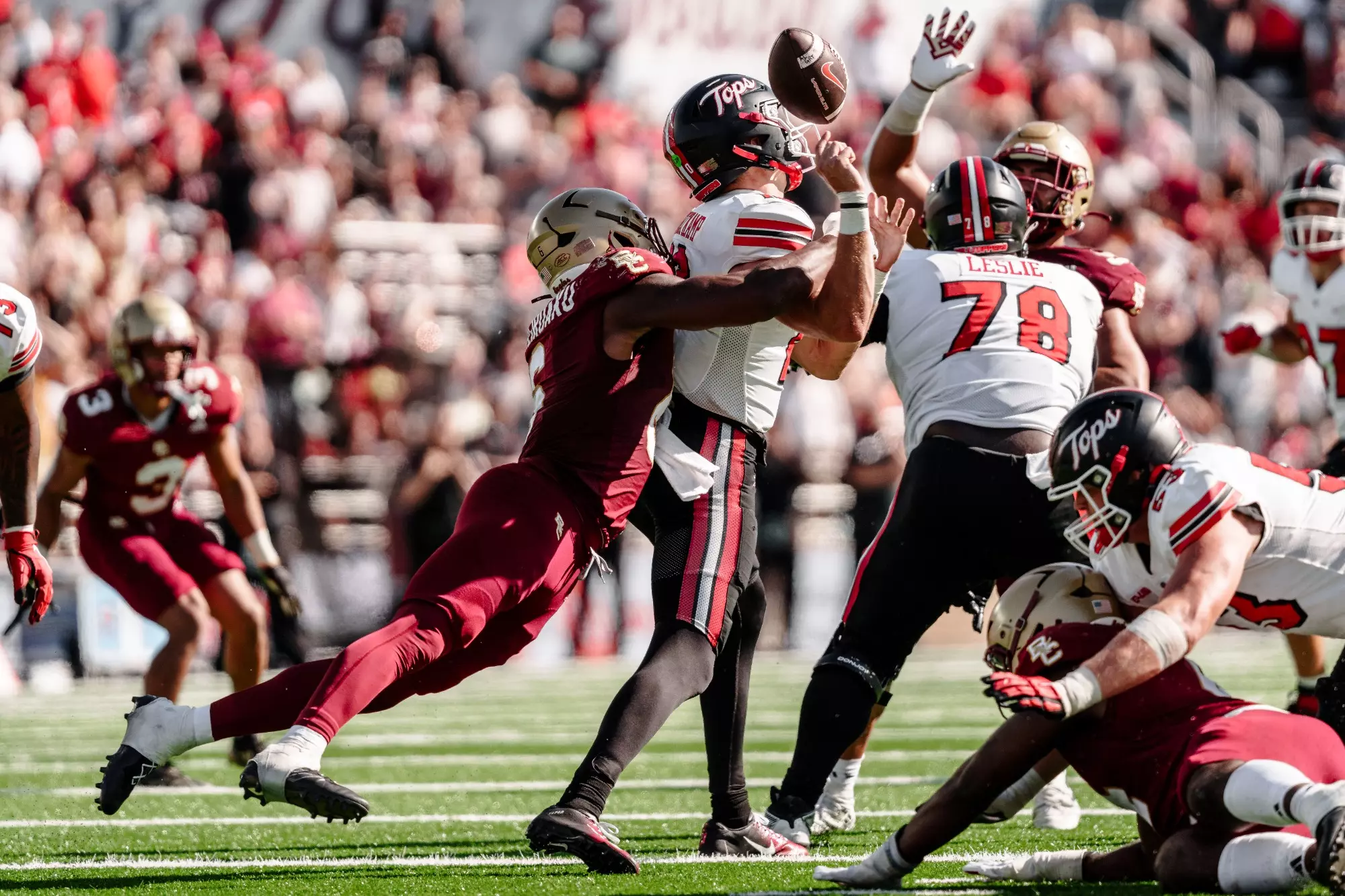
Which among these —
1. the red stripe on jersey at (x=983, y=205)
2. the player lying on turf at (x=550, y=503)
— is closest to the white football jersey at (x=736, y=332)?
the player lying on turf at (x=550, y=503)

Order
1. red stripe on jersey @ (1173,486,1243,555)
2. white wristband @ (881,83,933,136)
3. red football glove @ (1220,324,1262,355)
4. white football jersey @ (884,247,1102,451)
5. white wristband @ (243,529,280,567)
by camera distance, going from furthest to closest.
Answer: red football glove @ (1220,324,1262,355)
white wristband @ (243,529,280,567)
white wristband @ (881,83,933,136)
white football jersey @ (884,247,1102,451)
red stripe on jersey @ (1173,486,1243,555)

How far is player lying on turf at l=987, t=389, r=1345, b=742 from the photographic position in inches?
128

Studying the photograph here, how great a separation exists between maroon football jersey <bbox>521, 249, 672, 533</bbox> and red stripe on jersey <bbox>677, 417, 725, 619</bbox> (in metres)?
0.15

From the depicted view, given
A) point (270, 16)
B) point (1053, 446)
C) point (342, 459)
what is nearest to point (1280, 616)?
point (1053, 446)

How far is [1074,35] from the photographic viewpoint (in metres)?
17.4

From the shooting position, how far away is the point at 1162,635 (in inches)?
128

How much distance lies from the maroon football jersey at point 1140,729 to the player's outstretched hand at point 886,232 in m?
1.09

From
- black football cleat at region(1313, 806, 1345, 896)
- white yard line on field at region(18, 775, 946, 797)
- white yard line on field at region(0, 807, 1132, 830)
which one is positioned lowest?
white yard line on field at region(18, 775, 946, 797)

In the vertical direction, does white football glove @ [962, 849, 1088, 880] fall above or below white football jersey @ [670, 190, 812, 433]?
below

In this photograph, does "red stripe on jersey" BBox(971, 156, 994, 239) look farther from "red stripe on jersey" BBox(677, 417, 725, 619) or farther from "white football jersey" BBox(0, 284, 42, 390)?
"white football jersey" BBox(0, 284, 42, 390)

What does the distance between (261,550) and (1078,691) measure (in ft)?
Answer: 12.8

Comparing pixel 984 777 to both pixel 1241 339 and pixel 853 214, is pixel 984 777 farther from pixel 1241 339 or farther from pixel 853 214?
pixel 1241 339

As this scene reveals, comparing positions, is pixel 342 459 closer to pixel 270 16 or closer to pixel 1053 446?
pixel 270 16

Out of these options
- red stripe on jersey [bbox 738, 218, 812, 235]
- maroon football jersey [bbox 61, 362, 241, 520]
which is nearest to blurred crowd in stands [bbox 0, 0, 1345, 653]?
maroon football jersey [bbox 61, 362, 241, 520]
